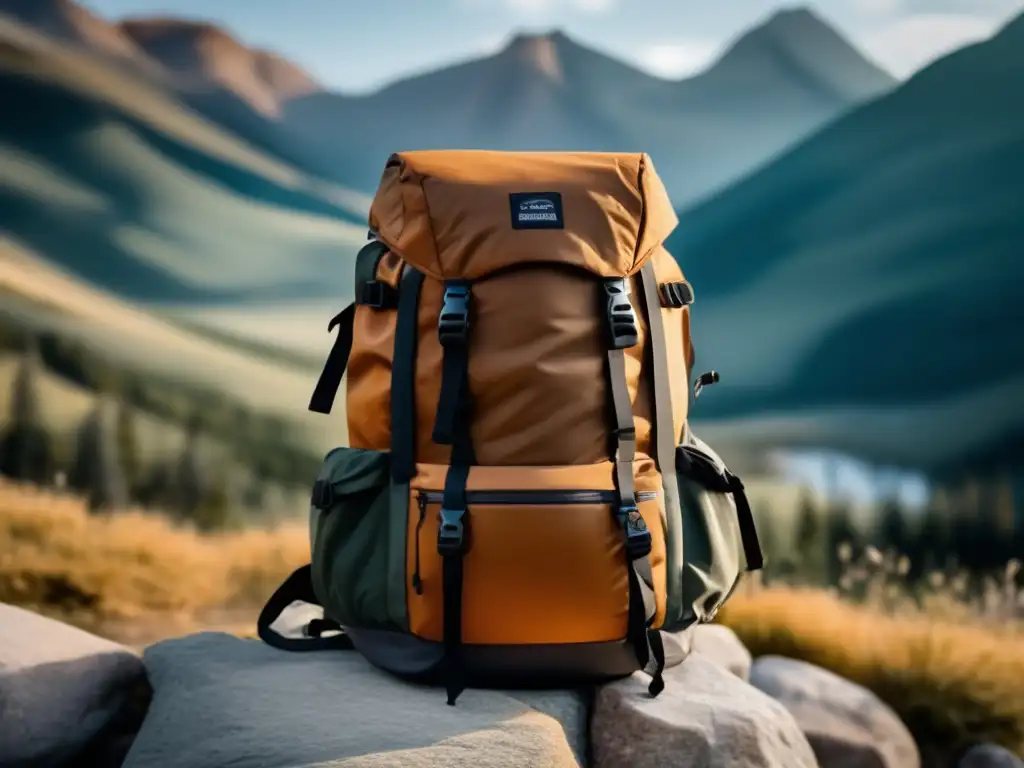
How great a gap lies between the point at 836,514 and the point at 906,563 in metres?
2.27

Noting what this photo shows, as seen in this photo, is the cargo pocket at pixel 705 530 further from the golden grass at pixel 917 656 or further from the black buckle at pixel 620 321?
the golden grass at pixel 917 656

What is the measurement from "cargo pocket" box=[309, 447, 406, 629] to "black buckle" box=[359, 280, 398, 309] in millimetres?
452

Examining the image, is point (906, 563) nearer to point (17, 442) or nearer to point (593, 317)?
point (593, 317)

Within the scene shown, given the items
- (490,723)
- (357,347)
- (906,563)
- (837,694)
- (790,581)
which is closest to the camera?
(490,723)

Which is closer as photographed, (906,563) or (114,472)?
(906,563)

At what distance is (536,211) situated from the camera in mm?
3250

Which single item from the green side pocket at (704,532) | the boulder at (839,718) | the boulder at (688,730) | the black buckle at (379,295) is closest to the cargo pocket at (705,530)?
the green side pocket at (704,532)

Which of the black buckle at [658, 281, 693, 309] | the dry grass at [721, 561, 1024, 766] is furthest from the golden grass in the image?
the black buckle at [658, 281, 693, 309]

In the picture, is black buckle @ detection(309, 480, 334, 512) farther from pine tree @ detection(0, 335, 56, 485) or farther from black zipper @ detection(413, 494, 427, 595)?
pine tree @ detection(0, 335, 56, 485)

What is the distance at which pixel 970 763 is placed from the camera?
4.95 metres

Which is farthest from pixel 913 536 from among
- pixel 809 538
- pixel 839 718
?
pixel 839 718

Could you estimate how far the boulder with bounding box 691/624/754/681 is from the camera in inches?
181

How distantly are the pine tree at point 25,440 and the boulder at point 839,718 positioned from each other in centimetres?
447

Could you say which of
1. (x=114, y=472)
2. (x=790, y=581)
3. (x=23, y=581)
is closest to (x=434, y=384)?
(x=23, y=581)
